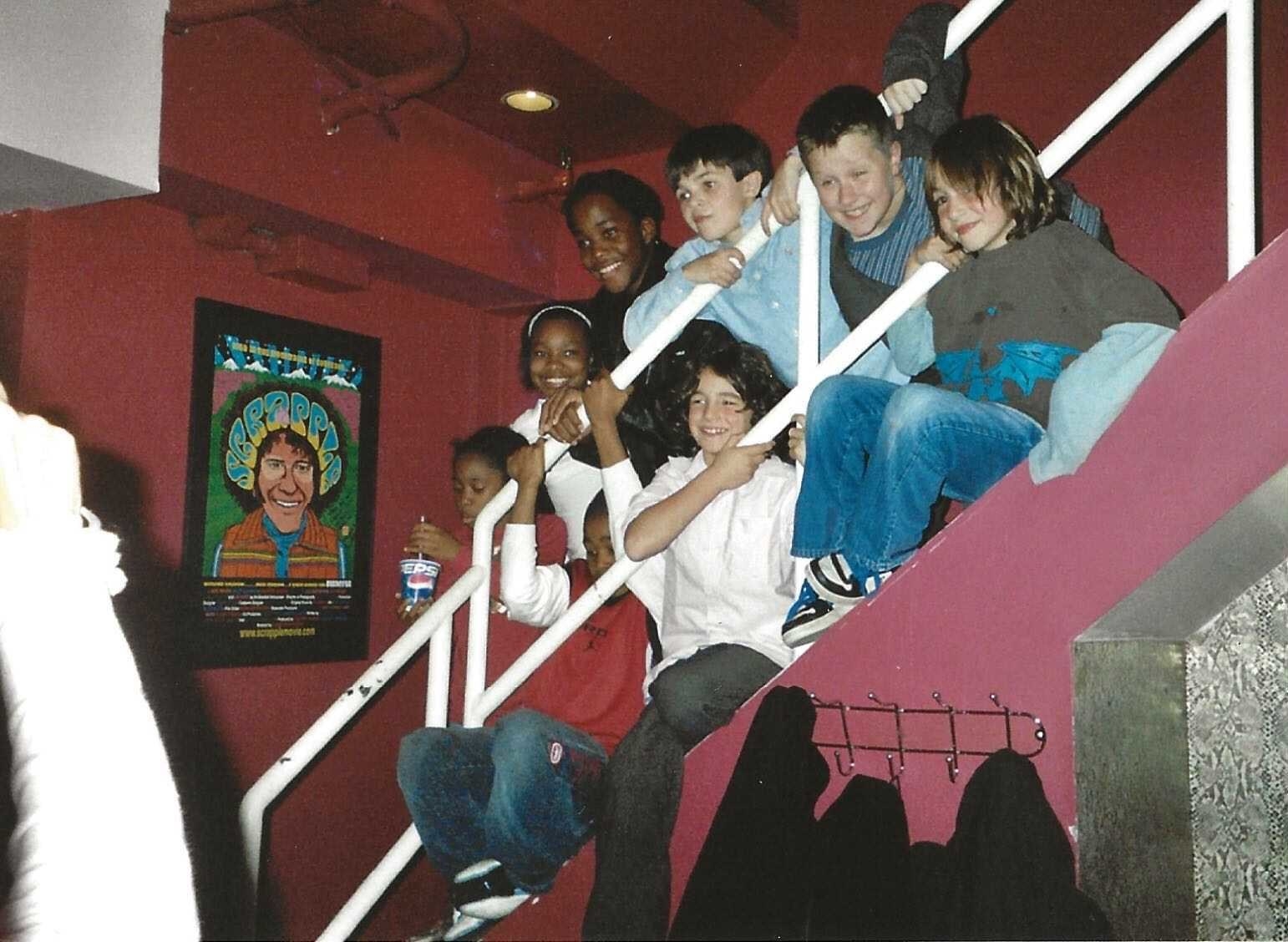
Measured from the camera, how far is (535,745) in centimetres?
162

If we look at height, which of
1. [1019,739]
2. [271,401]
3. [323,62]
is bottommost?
[1019,739]

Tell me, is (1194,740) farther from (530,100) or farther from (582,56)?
(530,100)

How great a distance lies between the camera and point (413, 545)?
2.59 metres

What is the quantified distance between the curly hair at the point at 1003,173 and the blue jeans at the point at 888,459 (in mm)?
262

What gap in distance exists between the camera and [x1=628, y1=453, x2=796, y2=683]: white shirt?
1579 mm

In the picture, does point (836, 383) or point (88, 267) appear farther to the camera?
point (88, 267)

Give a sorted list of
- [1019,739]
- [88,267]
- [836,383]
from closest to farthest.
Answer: [1019,739]
[836,383]
[88,267]

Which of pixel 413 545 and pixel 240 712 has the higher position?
pixel 413 545

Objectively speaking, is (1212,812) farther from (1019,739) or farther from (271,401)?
(271,401)

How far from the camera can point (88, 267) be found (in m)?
2.21

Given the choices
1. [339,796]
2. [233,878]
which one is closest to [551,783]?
[233,878]

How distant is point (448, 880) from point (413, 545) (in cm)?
103

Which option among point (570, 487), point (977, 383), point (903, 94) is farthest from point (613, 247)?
point (977, 383)

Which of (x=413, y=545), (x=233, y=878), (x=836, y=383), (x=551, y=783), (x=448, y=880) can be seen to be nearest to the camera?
(x=836, y=383)
